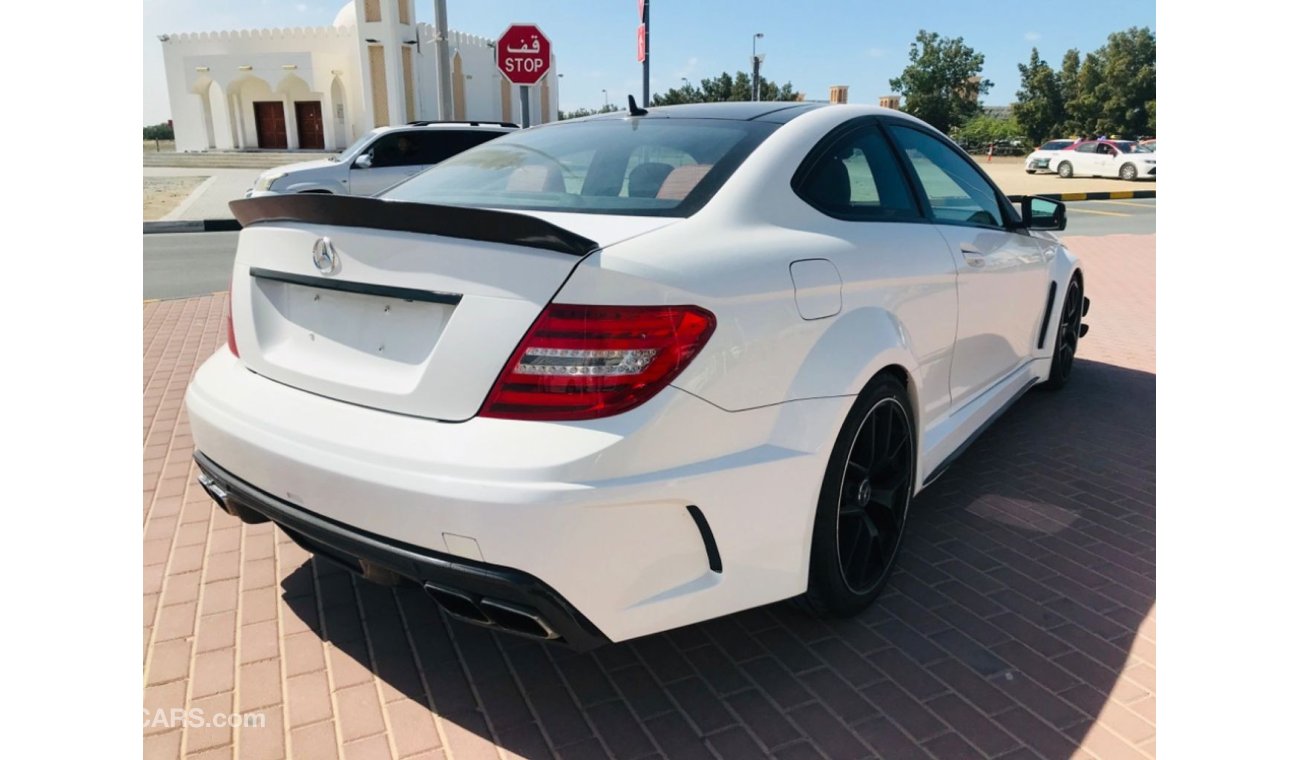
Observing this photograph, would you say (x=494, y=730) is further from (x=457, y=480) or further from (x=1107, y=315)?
(x=1107, y=315)

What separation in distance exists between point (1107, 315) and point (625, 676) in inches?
284

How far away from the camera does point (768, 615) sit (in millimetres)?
2846

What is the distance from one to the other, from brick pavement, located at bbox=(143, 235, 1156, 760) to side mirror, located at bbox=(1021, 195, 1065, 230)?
4.66 feet

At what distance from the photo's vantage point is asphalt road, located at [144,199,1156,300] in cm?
945

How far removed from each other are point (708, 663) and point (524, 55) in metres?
10.9

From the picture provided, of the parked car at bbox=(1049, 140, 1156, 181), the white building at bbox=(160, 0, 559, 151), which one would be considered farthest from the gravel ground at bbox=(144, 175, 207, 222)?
the parked car at bbox=(1049, 140, 1156, 181)

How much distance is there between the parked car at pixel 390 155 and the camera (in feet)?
44.9

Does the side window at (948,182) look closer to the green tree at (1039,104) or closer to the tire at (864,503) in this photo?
the tire at (864,503)

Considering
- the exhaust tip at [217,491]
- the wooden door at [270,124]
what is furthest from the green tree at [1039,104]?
the exhaust tip at [217,491]

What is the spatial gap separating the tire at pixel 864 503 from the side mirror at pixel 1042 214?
1.92 m

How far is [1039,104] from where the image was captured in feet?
183

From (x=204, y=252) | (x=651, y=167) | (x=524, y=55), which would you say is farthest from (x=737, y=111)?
(x=204, y=252)

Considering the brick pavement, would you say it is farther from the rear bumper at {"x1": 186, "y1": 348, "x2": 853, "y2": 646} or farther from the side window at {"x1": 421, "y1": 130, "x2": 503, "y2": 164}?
the side window at {"x1": 421, "y1": 130, "x2": 503, "y2": 164}

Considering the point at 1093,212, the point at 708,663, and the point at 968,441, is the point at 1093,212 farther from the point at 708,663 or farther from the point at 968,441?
the point at 708,663
